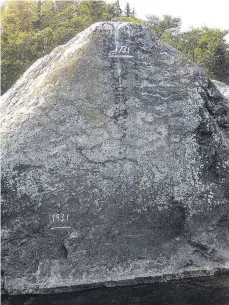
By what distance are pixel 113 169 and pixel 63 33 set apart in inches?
590

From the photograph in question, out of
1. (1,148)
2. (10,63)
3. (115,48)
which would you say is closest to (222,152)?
(115,48)

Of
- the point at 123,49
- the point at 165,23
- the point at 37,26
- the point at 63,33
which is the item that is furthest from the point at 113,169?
the point at 165,23

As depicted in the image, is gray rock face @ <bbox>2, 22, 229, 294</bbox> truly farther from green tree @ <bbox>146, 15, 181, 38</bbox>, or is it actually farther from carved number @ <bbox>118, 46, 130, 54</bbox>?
green tree @ <bbox>146, 15, 181, 38</bbox>

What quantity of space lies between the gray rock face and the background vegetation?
1202 cm

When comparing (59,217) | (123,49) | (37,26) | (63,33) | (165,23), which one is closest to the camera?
(59,217)

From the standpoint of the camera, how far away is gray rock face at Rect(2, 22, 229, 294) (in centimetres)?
539

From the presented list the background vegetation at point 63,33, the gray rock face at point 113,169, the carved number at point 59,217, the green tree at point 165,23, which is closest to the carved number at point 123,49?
the gray rock face at point 113,169

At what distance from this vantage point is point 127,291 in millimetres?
5273

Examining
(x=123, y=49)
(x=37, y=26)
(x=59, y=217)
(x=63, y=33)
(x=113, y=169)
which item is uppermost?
(x=37, y=26)

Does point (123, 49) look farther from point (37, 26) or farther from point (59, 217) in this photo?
point (37, 26)

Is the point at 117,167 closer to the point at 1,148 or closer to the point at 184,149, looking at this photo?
the point at 184,149

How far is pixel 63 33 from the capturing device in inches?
763

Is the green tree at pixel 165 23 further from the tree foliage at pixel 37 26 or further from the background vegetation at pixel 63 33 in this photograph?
the tree foliage at pixel 37 26

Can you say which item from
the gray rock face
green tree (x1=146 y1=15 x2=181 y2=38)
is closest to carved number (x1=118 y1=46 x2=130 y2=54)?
the gray rock face
